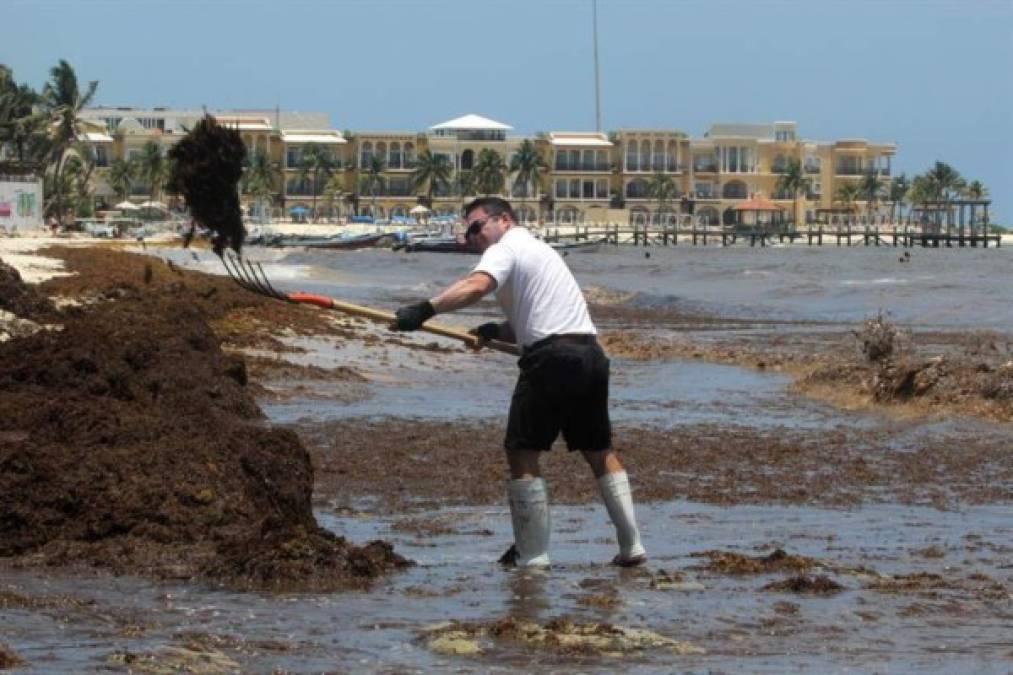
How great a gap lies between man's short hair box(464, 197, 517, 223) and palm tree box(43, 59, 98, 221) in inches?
4143

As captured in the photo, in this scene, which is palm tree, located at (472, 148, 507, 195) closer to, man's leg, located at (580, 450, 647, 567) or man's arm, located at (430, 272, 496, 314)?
man's leg, located at (580, 450, 647, 567)

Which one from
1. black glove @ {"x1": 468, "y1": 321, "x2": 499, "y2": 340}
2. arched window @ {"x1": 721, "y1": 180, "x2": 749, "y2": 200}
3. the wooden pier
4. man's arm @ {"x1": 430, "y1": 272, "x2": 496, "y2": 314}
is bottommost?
the wooden pier

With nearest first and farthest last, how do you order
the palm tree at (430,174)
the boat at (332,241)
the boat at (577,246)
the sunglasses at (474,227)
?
the sunglasses at (474,227) → the boat at (577,246) → the boat at (332,241) → the palm tree at (430,174)

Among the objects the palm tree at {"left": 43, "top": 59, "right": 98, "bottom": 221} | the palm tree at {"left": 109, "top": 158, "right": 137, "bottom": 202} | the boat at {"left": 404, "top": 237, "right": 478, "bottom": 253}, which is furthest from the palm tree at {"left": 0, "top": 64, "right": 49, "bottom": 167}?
the palm tree at {"left": 109, "top": 158, "right": 137, "bottom": 202}

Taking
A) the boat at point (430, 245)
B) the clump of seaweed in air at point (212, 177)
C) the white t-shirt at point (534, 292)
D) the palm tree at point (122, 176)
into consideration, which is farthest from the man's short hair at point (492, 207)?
the palm tree at point (122, 176)

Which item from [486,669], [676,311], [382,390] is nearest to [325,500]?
[486,669]

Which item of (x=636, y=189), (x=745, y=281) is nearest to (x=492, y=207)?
(x=745, y=281)

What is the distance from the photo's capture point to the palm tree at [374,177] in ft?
565

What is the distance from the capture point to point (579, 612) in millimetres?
7863

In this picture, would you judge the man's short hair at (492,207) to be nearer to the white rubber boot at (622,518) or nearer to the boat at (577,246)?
the white rubber boot at (622,518)

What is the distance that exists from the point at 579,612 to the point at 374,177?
165 m

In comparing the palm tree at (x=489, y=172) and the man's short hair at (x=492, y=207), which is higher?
the man's short hair at (x=492, y=207)

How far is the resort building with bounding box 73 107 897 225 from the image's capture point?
6727 inches

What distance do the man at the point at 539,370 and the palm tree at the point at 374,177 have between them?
163460 millimetres
